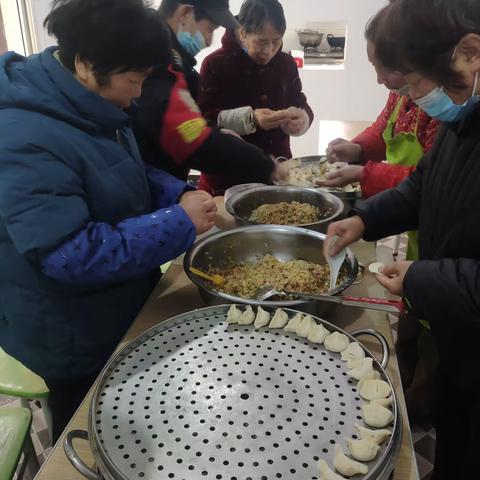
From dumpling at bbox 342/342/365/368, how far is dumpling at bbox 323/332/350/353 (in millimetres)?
12

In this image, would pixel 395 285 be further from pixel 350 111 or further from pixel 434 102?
pixel 350 111

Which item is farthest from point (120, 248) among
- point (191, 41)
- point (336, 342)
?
point (191, 41)

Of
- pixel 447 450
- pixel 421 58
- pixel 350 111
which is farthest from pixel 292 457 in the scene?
pixel 350 111

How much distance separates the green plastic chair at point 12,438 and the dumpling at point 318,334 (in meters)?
0.75

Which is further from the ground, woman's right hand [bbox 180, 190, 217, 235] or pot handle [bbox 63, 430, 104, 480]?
woman's right hand [bbox 180, 190, 217, 235]

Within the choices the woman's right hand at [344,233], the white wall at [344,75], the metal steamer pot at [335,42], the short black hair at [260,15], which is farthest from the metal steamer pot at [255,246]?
the metal steamer pot at [335,42]

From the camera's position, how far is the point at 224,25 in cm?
148

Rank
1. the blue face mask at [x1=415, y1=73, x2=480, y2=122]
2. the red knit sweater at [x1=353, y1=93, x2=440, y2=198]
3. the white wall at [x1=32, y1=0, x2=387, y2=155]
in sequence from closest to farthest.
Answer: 1. the blue face mask at [x1=415, y1=73, x2=480, y2=122]
2. the red knit sweater at [x1=353, y1=93, x2=440, y2=198]
3. the white wall at [x1=32, y1=0, x2=387, y2=155]

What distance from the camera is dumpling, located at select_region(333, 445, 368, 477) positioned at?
0.56 metres

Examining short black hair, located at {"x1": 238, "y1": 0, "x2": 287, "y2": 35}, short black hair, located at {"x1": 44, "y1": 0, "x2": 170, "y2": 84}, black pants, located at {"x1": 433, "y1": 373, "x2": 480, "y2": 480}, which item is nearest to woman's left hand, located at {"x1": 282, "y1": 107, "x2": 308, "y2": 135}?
short black hair, located at {"x1": 238, "y1": 0, "x2": 287, "y2": 35}

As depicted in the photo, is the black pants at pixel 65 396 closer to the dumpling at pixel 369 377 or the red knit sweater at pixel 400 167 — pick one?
the dumpling at pixel 369 377

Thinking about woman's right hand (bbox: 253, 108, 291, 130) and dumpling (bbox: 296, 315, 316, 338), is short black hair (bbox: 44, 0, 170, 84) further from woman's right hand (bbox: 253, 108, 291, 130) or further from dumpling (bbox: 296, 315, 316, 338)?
woman's right hand (bbox: 253, 108, 291, 130)

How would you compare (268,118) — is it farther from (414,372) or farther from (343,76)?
(343,76)

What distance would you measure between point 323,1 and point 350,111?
3.52 ft
